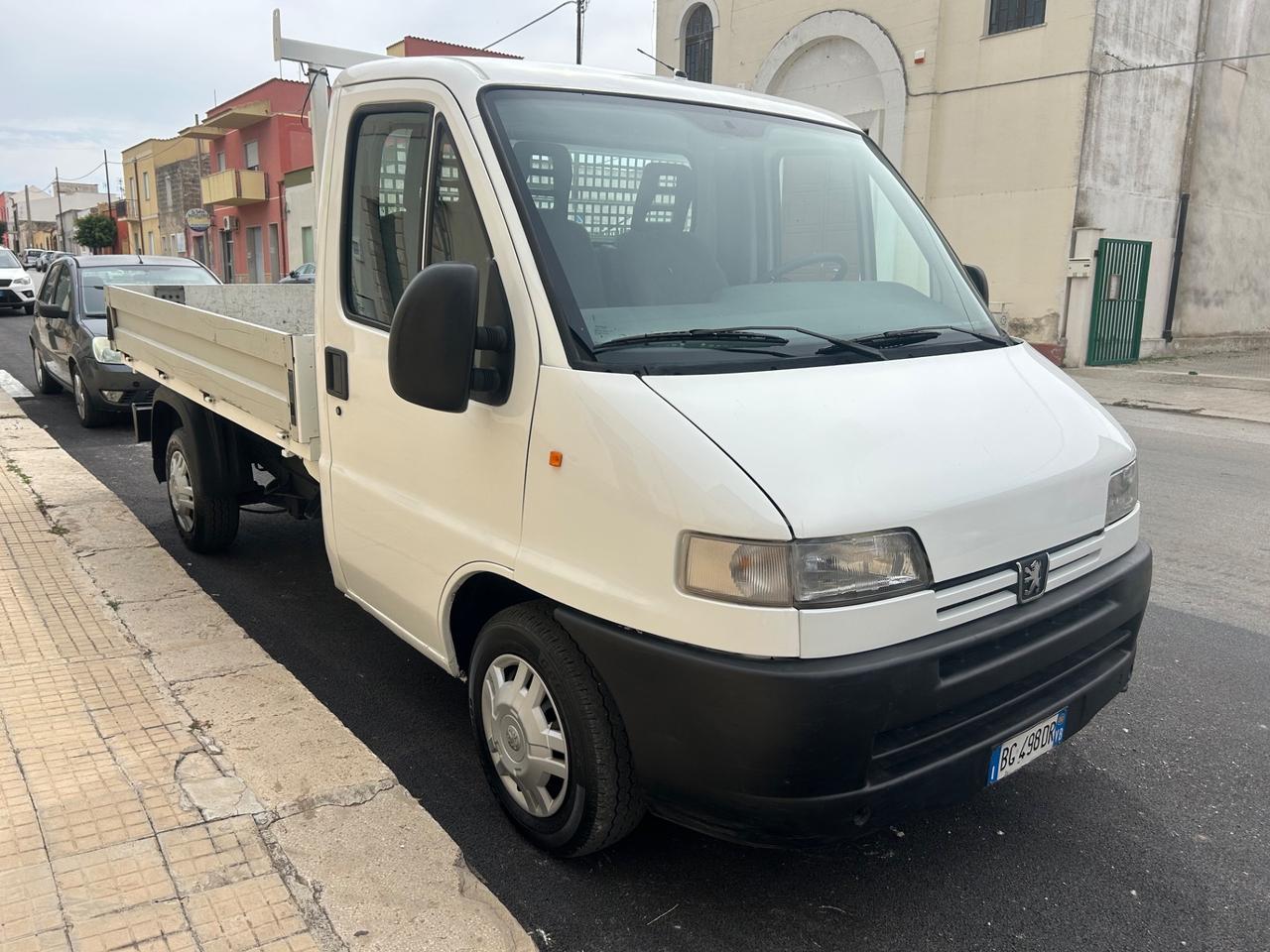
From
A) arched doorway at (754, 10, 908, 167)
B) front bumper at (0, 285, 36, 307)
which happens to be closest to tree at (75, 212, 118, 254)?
front bumper at (0, 285, 36, 307)

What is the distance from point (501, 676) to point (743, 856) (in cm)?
90

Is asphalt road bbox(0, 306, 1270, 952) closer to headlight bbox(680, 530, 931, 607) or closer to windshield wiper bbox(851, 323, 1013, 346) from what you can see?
headlight bbox(680, 530, 931, 607)

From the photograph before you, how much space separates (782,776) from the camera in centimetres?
235

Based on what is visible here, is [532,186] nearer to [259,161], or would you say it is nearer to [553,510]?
[553,510]

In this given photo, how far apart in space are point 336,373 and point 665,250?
1.36 meters

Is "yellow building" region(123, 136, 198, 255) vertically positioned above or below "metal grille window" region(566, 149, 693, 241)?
above

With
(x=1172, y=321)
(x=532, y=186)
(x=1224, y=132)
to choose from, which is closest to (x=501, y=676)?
(x=532, y=186)

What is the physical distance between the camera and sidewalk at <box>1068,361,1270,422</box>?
43.5 ft

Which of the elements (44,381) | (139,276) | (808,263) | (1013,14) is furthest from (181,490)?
(1013,14)

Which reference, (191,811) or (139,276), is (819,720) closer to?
(191,811)

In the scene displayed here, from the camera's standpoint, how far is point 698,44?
925 inches

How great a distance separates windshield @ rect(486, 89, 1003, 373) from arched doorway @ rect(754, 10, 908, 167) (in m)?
16.8

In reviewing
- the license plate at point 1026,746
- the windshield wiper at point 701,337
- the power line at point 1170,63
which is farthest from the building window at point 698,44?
the license plate at point 1026,746

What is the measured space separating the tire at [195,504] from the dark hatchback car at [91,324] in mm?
3301
